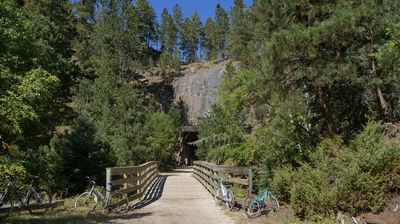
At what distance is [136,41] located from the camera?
189 ft

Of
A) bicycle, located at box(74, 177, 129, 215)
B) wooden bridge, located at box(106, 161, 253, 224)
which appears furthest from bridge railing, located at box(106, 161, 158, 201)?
bicycle, located at box(74, 177, 129, 215)

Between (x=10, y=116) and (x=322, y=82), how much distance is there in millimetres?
7578

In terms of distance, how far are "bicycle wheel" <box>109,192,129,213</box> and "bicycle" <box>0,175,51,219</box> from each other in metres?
1.51

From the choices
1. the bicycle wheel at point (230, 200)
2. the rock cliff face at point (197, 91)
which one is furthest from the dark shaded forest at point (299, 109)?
the rock cliff face at point (197, 91)

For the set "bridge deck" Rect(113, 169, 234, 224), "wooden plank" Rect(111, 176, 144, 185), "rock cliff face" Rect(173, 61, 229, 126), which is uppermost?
"rock cliff face" Rect(173, 61, 229, 126)

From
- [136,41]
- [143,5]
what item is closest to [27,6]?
[136,41]

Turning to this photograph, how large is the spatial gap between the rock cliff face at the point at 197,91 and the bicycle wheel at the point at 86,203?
150 ft

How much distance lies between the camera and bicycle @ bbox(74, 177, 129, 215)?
1012 cm

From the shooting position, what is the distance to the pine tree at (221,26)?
81.2 metres

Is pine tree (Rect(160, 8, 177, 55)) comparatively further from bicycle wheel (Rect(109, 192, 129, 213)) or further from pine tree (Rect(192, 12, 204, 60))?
bicycle wheel (Rect(109, 192, 129, 213))

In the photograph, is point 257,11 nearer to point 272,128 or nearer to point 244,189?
point 272,128

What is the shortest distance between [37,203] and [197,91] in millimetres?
50163

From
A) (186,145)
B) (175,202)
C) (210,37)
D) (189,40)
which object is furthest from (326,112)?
(189,40)

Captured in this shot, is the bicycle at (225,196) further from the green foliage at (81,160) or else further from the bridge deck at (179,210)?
the green foliage at (81,160)
